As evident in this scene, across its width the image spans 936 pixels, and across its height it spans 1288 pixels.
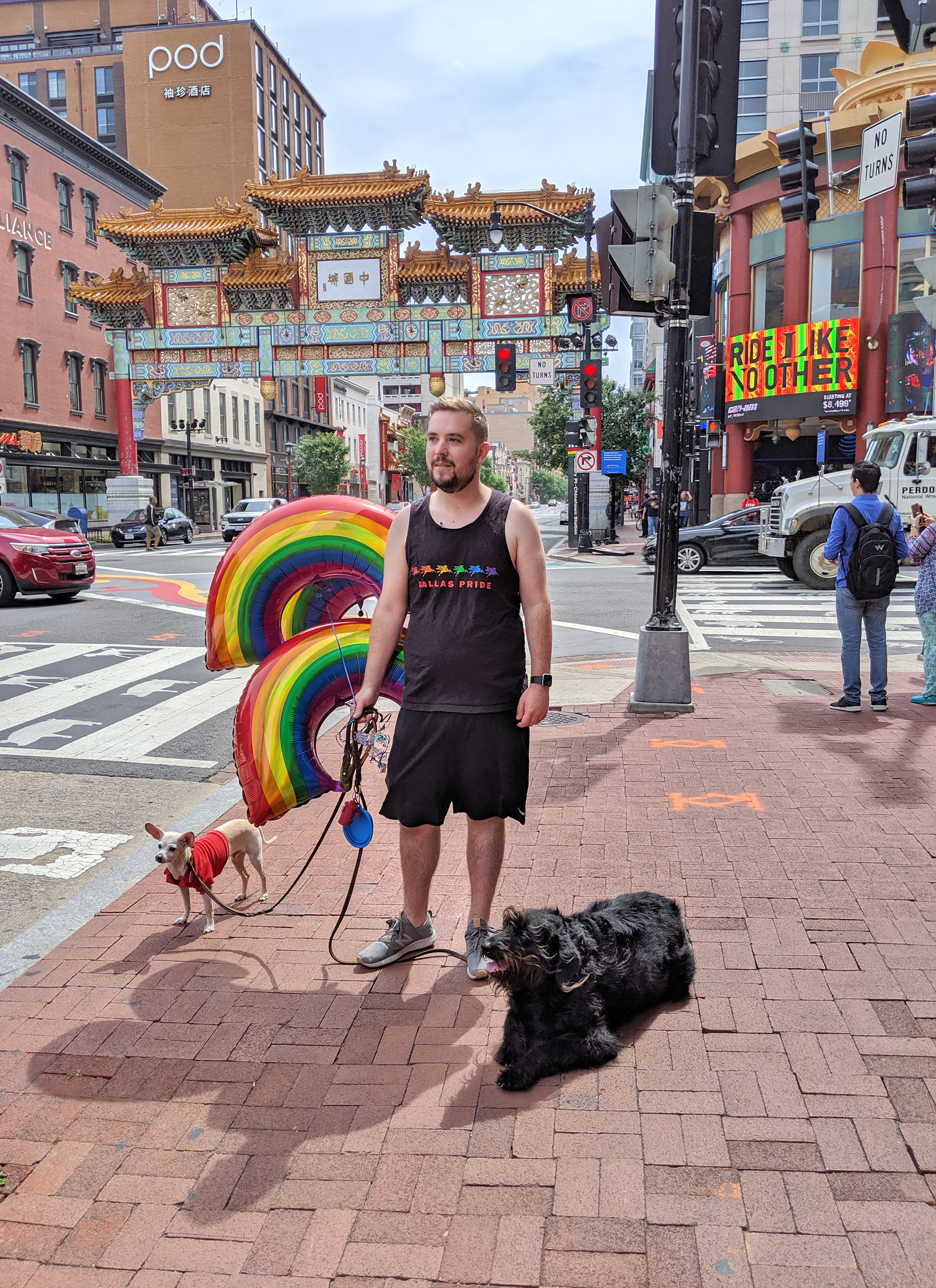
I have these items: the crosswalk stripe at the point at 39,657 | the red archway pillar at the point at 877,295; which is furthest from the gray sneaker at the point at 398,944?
the red archway pillar at the point at 877,295

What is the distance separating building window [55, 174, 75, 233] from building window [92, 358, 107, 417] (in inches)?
225

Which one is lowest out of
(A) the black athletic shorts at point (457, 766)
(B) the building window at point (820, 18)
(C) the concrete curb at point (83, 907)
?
(C) the concrete curb at point (83, 907)

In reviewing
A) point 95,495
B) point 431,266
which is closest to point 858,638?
point 431,266

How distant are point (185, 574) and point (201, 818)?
18.0 meters

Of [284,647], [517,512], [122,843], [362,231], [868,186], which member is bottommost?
[122,843]

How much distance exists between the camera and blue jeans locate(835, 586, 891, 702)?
8266 millimetres

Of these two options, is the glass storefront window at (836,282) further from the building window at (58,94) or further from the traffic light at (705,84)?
the building window at (58,94)

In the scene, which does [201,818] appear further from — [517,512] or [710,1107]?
[710,1107]

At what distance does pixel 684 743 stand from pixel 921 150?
19.8ft

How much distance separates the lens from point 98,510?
46625mm

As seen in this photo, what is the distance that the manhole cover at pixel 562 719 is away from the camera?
8.30m

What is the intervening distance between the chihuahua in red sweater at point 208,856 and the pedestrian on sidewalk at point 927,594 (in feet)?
19.1

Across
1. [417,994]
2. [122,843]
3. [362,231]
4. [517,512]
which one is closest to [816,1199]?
[417,994]

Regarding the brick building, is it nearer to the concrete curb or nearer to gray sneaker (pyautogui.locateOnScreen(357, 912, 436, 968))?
the concrete curb
